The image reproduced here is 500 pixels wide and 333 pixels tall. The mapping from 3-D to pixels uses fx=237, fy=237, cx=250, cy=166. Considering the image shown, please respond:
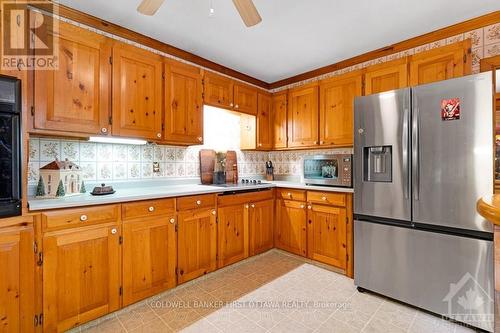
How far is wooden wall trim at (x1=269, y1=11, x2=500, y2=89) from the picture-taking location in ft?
6.61

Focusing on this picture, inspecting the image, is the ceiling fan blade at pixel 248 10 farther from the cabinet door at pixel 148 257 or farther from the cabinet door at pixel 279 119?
the cabinet door at pixel 279 119

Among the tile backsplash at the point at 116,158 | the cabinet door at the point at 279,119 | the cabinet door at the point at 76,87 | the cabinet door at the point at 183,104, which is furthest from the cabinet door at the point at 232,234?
the cabinet door at the point at 76,87

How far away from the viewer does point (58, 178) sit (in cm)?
182

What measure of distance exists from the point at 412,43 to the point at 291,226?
2355 millimetres

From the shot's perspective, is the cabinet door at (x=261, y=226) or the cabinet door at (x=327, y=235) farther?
the cabinet door at (x=261, y=226)

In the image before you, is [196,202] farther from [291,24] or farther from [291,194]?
[291,24]

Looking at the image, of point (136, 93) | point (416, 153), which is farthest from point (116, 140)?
point (416, 153)

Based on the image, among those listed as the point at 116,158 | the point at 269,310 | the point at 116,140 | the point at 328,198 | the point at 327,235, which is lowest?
the point at 269,310

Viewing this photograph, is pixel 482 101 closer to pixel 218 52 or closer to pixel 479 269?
pixel 479 269

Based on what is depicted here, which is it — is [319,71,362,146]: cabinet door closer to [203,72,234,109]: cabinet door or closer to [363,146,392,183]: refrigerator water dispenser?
[363,146,392,183]: refrigerator water dispenser

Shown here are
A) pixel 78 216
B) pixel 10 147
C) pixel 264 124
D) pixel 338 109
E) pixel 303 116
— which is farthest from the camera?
pixel 264 124

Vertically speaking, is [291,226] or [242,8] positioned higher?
[242,8]

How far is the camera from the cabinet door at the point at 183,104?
2.37 metres

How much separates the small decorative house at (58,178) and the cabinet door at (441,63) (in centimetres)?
315
